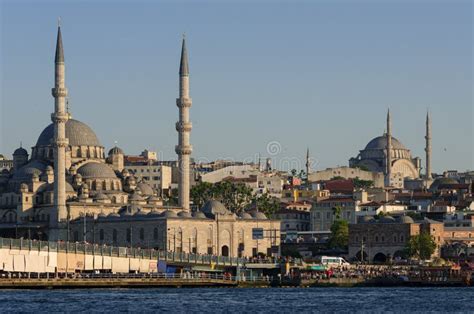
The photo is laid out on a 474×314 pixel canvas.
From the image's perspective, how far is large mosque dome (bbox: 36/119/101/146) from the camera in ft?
497

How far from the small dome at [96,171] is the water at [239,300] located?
48.9m

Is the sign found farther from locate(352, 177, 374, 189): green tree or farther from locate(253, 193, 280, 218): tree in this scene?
locate(352, 177, 374, 189): green tree

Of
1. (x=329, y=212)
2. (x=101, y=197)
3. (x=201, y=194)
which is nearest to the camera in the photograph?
(x=101, y=197)

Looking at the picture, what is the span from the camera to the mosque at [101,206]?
440 feet

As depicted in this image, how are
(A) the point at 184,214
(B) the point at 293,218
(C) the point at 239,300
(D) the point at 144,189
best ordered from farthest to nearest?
(B) the point at 293,218 < (D) the point at 144,189 < (A) the point at 184,214 < (C) the point at 239,300

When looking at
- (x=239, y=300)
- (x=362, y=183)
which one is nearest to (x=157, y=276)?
(x=239, y=300)

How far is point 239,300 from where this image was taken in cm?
8788

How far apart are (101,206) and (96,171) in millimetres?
7328

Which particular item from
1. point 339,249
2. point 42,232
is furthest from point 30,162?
point 339,249

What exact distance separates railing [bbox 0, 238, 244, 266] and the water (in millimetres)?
7105

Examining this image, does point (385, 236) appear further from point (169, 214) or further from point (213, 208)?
point (169, 214)

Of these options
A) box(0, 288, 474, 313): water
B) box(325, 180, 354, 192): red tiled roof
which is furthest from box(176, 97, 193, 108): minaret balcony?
box(325, 180, 354, 192): red tiled roof

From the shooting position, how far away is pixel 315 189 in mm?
187250

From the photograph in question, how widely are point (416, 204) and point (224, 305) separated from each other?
87.2 metres
